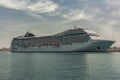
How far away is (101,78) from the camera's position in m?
44.1

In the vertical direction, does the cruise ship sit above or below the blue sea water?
above

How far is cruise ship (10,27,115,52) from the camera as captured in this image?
158 meters

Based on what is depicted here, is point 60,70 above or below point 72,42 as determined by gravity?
below

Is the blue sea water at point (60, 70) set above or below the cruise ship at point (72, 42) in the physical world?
below

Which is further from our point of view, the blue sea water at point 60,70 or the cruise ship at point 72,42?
the cruise ship at point 72,42

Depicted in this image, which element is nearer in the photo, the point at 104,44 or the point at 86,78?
the point at 86,78

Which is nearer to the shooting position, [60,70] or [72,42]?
[60,70]

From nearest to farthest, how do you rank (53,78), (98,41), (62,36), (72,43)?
(53,78) → (98,41) → (72,43) → (62,36)

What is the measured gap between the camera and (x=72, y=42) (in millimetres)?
167750

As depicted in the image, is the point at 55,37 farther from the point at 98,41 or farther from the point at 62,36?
the point at 98,41

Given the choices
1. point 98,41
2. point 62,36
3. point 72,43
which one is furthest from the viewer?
point 62,36

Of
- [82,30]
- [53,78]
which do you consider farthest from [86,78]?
[82,30]

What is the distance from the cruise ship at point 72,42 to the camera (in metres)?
158

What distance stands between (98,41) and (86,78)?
113741 mm
